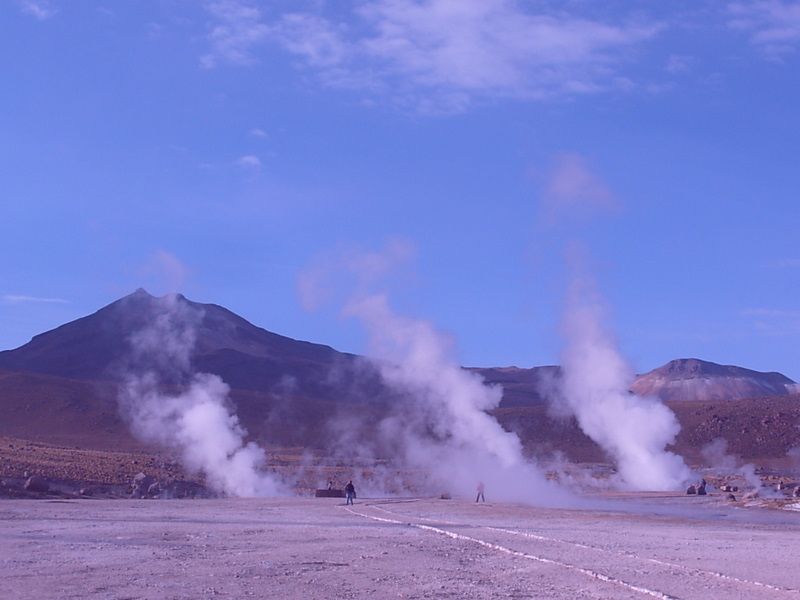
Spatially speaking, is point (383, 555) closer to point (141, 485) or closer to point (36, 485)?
point (36, 485)

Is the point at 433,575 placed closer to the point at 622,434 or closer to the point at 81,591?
the point at 81,591

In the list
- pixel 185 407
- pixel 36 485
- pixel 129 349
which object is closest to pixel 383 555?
pixel 36 485

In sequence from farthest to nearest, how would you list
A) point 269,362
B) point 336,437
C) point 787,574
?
1. point 269,362
2. point 336,437
3. point 787,574

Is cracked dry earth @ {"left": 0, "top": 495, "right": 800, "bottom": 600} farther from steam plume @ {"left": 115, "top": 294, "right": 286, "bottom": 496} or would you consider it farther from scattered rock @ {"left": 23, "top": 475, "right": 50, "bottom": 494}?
steam plume @ {"left": 115, "top": 294, "right": 286, "bottom": 496}

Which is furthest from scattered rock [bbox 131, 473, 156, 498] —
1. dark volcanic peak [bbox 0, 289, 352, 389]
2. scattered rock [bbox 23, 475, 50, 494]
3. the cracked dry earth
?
dark volcanic peak [bbox 0, 289, 352, 389]

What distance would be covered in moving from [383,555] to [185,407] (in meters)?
52.9

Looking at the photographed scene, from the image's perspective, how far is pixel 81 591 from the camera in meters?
13.5

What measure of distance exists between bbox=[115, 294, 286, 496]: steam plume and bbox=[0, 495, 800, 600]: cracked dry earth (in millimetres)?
18707

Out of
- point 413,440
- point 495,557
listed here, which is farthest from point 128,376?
point 495,557

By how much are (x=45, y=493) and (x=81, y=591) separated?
96.3 feet

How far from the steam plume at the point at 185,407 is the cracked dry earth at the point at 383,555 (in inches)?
737

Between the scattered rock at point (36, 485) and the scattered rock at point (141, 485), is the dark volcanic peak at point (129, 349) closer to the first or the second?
the scattered rock at point (141, 485)

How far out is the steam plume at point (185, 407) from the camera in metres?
52.6

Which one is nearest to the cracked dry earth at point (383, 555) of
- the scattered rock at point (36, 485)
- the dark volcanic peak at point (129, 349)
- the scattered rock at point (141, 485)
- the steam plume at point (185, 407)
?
the scattered rock at point (36, 485)
